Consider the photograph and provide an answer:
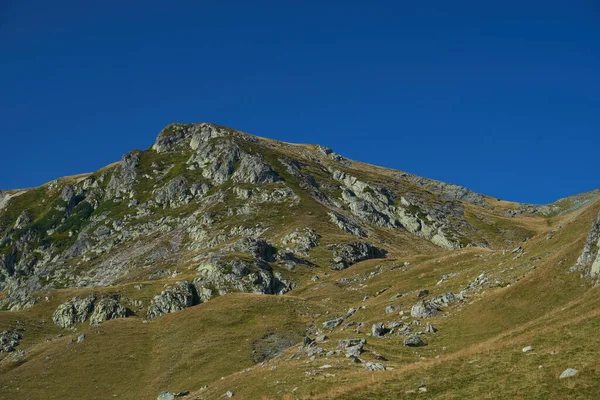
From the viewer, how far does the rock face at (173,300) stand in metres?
133

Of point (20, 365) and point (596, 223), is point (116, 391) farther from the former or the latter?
point (596, 223)

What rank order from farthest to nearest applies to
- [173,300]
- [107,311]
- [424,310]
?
[173,300]
[107,311]
[424,310]

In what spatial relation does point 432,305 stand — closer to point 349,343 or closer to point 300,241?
point 349,343

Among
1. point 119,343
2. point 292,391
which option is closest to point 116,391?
point 119,343

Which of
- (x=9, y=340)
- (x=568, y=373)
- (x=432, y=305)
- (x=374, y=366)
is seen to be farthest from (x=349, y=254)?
(x=568, y=373)

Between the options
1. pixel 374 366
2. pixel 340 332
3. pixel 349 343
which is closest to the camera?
pixel 374 366

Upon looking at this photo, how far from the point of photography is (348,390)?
105 feet

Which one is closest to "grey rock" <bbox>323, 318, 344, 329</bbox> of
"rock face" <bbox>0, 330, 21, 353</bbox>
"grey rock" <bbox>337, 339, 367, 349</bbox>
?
"grey rock" <bbox>337, 339, 367, 349</bbox>

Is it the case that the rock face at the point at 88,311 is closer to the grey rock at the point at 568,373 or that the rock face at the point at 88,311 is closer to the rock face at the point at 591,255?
the rock face at the point at 591,255

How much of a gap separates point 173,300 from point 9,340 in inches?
1618

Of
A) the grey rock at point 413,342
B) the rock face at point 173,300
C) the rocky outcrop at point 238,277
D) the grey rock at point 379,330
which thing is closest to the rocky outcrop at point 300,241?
the rocky outcrop at point 238,277

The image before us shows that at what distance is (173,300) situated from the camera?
137 m

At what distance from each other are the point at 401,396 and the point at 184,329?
243ft

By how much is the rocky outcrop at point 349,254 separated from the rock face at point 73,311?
3281 inches
